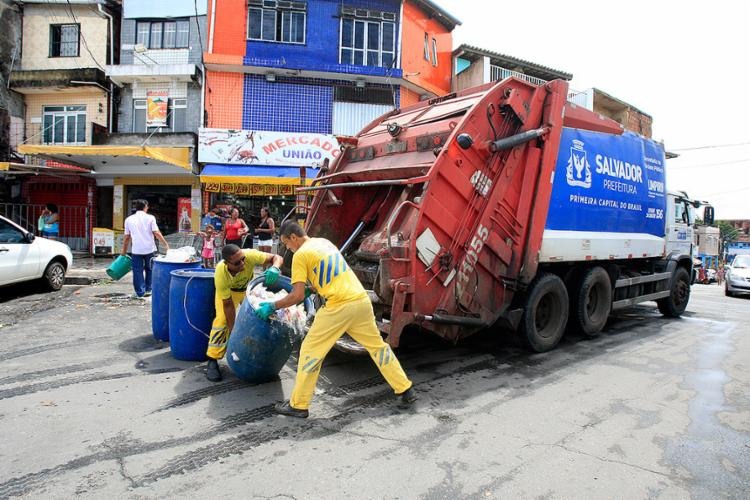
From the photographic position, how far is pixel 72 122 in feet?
56.3

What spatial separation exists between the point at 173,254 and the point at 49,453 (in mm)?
2641

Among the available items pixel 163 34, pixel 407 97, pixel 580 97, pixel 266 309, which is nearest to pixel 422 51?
pixel 407 97

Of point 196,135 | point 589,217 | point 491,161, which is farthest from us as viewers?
point 196,135

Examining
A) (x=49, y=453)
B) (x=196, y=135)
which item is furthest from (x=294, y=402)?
(x=196, y=135)

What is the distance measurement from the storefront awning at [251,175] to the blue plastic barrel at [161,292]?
385 inches

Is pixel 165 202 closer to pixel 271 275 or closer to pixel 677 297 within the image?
pixel 271 275

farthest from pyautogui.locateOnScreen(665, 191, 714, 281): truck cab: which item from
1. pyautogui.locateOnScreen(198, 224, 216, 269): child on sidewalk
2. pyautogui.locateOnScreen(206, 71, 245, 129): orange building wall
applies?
pyautogui.locateOnScreen(206, 71, 245, 129): orange building wall

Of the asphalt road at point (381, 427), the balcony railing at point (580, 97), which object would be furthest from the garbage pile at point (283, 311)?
the balcony railing at point (580, 97)

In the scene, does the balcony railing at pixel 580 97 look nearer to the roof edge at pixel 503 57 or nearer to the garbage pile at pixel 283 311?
the roof edge at pixel 503 57

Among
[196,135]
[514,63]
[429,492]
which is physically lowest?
[429,492]

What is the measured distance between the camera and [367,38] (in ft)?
54.0

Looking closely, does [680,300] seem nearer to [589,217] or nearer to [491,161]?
[589,217]

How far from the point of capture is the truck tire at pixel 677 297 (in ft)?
26.3

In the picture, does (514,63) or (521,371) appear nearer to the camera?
(521,371)
